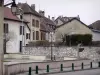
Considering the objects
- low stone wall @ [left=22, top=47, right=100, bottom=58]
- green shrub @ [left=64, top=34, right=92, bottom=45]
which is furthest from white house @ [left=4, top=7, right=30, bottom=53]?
green shrub @ [left=64, top=34, right=92, bottom=45]

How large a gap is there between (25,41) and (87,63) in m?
26.9

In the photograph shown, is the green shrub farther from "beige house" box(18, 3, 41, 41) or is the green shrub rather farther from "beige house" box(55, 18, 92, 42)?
"beige house" box(18, 3, 41, 41)

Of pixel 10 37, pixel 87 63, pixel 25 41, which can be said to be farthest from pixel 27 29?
pixel 87 63

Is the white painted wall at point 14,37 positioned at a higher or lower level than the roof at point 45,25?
lower

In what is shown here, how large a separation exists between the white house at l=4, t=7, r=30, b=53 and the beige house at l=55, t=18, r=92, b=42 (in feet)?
33.1

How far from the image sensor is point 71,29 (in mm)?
72000

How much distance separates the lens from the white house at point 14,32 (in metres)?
59.0

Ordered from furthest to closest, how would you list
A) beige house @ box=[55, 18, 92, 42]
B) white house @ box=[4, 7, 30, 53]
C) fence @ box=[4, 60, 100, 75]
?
beige house @ box=[55, 18, 92, 42] → white house @ box=[4, 7, 30, 53] → fence @ box=[4, 60, 100, 75]

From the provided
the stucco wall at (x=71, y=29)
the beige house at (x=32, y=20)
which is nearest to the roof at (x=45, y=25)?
the beige house at (x=32, y=20)

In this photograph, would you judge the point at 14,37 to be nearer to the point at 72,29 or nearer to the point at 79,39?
the point at 79,39

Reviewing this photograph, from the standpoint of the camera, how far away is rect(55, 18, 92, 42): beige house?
7038 centimetres

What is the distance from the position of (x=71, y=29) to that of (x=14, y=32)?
53.5ft

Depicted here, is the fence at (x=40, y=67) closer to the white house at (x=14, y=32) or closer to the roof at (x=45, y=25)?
the white house at (x=14, y=32)

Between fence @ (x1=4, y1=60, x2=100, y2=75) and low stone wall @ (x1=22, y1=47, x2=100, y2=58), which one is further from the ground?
low stone wall @ (x1=22, y1=47, x2=100, y2=58)
